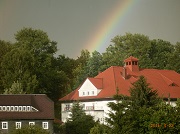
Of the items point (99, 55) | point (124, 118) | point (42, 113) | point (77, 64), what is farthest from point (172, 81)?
point (124, 118)

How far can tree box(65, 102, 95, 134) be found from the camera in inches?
3022

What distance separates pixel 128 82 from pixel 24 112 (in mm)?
23009

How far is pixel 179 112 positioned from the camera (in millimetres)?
53500

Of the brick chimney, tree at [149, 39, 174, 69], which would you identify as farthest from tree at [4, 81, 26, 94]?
tree at [149, 39, 174, 69]

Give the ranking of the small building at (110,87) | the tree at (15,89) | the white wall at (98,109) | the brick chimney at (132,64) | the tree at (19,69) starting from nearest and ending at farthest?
the tree at (15,89), the white wall at (98,109), the small building at (110,87), the tree at (19,69), the brick chimney at (132,64)

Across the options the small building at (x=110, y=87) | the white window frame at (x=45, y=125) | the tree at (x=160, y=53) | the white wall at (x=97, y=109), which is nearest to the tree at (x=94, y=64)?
the tree at (x=160, y=53)

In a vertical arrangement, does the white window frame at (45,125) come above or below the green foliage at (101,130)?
above

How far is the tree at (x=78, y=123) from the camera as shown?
76750 mm

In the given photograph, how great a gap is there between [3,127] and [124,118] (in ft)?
88.8

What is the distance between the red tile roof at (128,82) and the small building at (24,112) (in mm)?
Answer: 13933

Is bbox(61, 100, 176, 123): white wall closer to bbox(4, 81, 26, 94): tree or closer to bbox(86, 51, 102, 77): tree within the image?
bbox(4, 81, 26, 94): tree

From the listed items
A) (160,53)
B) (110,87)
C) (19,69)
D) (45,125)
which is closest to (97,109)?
(110,87)

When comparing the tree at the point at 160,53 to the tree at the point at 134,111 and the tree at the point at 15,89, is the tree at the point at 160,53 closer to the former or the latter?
the tree at the point at 15,89


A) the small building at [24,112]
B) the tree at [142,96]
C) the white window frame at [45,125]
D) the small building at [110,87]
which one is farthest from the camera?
the small building at [110,87]
